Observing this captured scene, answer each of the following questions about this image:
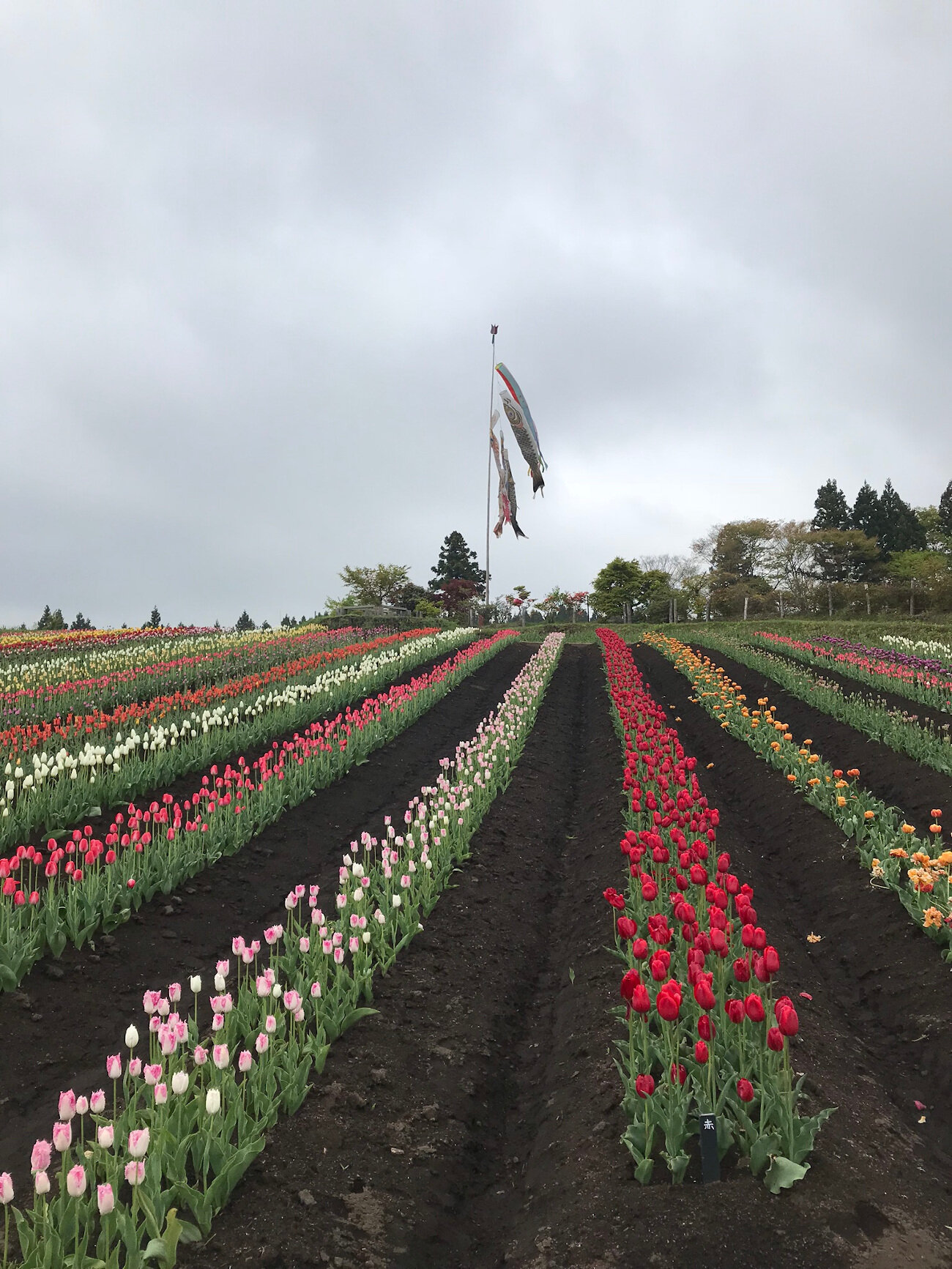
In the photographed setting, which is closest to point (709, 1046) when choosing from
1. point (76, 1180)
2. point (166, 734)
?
point (76, 1180)

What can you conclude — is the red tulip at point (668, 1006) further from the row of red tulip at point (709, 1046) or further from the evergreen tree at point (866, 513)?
the evergreen tree at point (866, 513)

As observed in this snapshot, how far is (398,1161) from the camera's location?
298cm

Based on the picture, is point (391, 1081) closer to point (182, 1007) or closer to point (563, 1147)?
point (563, 1147)

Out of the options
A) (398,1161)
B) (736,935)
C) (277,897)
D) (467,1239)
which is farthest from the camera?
(277,897)

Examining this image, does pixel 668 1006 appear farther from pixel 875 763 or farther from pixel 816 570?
pixel 816 570

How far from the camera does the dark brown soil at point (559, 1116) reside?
242 centimetres

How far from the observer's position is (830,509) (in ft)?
216

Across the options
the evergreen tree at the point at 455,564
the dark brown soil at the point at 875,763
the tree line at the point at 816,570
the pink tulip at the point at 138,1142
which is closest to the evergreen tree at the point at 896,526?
the tree line at the point at 816,570

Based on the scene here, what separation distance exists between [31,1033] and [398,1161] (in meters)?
2.26

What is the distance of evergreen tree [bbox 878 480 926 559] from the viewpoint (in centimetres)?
6044

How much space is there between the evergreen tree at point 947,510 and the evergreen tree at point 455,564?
41.4 m

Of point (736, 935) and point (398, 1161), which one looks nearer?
point (398, 1161)

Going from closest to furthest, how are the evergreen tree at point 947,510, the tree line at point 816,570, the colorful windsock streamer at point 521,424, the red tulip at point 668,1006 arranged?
the red tulip at point 668,1006 → the colorful windsock streamer at point 521,424 → the tree line at point 816,570 → the evergreen tree at point 947,510

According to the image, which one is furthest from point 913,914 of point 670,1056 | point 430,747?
point 430,747
